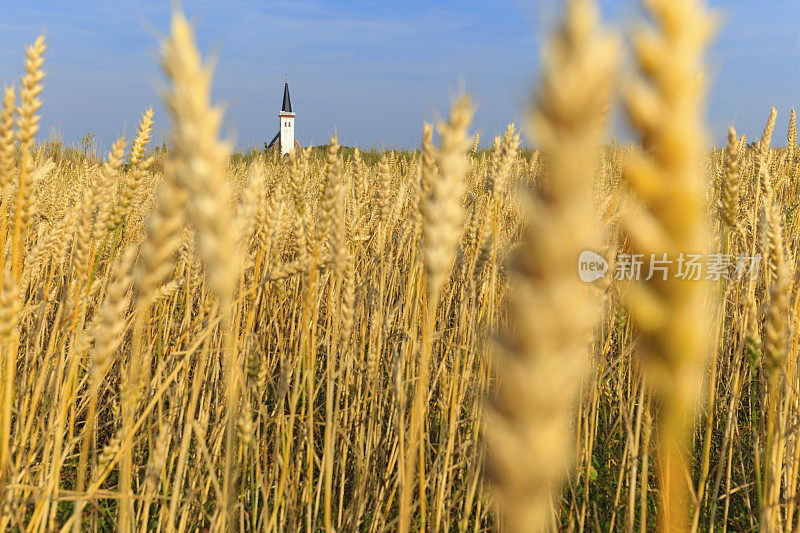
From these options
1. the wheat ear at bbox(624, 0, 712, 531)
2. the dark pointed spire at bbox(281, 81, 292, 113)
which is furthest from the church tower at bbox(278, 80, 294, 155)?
the wheat ear at bbox(624, 0, 712, 531)

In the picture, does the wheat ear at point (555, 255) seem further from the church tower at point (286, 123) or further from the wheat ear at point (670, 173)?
the church tower at point (286, 123)

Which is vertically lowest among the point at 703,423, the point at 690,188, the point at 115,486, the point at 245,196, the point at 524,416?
the point at 115,486

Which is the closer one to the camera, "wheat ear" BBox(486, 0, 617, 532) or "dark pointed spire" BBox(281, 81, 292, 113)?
"wheat ear" BBox(486, 0, 617, 532)

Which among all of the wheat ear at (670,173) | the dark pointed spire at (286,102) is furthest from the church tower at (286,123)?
the wheat ear at (670,173)

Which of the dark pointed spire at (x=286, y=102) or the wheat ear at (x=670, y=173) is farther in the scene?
the dark pointed spire at (x=286, y=102)

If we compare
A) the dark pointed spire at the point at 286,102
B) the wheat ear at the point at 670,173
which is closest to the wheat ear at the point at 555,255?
the wheat ear at the point at 670,173

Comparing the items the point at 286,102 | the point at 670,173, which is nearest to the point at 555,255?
the point at 670,173

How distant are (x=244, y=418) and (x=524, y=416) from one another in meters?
1.14

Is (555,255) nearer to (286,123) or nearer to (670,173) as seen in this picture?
(670,173)

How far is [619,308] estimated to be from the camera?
7.54 ft

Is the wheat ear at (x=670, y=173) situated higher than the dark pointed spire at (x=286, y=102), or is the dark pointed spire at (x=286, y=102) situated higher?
the dark pointed spire at (x=286, y=102)

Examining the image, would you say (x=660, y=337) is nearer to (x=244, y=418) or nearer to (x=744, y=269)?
(x=244, y=418)

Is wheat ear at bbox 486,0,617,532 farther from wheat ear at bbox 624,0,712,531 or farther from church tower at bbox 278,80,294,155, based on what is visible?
church tower at bbox 278,80,294,155

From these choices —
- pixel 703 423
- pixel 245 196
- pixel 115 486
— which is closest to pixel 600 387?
pixel 703 423
